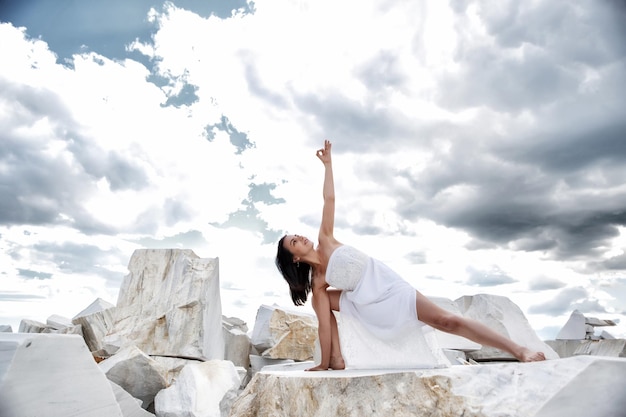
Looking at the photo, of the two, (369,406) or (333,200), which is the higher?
(333,200)

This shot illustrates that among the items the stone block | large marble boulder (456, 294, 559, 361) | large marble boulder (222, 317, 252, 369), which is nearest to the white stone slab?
large marble boulder (456, 294, 559, 361)

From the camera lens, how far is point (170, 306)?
23.4 ft

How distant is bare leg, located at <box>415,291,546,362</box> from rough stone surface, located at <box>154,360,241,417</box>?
249cm

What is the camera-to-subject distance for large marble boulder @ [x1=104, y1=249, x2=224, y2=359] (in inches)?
263

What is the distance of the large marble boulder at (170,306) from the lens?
668 cm

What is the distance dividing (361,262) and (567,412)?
5.73 ft

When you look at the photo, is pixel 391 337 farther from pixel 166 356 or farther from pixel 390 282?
pixel 166 356

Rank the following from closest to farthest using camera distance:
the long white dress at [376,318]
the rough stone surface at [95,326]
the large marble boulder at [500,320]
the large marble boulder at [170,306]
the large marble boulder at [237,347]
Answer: the long white dress at [376,318], the large marble boulder at [170,306], the large marble boulder at [500,320], the large marble boulder at [237,347], the rough stone surface at [95,326]

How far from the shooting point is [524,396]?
7.33 feet

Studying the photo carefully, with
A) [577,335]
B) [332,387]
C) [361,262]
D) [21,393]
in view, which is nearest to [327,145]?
[361,262]

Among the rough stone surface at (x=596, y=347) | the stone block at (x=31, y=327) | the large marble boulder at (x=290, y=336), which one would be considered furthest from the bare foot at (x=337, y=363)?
the stone block at (x=31, y=327)

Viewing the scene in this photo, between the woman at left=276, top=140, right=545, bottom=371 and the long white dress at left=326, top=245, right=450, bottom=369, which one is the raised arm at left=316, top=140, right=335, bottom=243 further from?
the long white dress at left=326, top=245, right=450, bottom=369

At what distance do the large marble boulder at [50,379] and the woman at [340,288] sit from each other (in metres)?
1.46

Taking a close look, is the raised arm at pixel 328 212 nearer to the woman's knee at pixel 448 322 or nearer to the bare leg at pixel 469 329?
the bare leg at pixel 469 329
